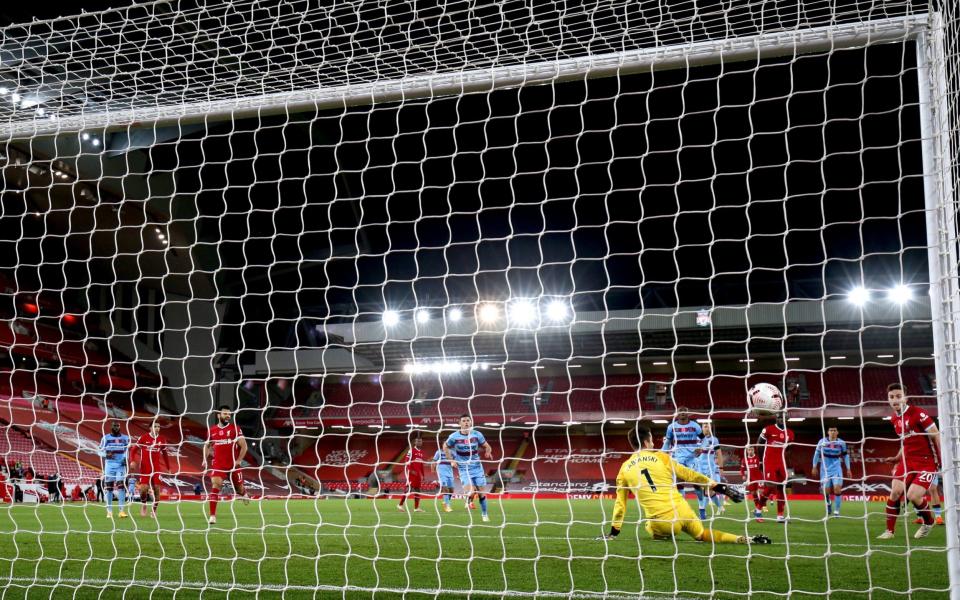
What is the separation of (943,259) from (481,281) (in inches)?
1012

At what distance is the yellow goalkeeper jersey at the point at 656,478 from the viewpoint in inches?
252

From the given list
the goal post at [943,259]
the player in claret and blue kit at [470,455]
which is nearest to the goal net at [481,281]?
the goal post at [943,259]

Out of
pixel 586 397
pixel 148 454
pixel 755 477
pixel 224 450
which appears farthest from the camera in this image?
pixel 586 397

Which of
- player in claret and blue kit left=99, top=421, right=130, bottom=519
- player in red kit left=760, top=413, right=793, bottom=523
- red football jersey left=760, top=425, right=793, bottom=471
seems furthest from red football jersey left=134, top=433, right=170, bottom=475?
red football jersey left=760, top=425, right=793, bottom=471

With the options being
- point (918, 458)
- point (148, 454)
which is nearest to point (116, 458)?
point (148, 454)

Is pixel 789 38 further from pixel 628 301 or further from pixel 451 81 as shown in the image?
pixel 628 301

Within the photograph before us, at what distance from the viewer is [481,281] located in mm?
29109

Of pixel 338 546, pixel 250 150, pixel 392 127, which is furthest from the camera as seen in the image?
pixel 250 150

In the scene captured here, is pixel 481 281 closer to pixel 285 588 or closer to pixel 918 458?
pixel 918 458

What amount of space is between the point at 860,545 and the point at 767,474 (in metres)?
3.53

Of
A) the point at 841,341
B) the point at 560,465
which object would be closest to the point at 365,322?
the point at 560,465

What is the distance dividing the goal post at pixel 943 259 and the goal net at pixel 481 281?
1 cm

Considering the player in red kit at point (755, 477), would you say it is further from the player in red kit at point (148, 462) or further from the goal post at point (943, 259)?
the player in red kit at point (148, 462)

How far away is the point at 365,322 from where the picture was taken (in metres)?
29.2
